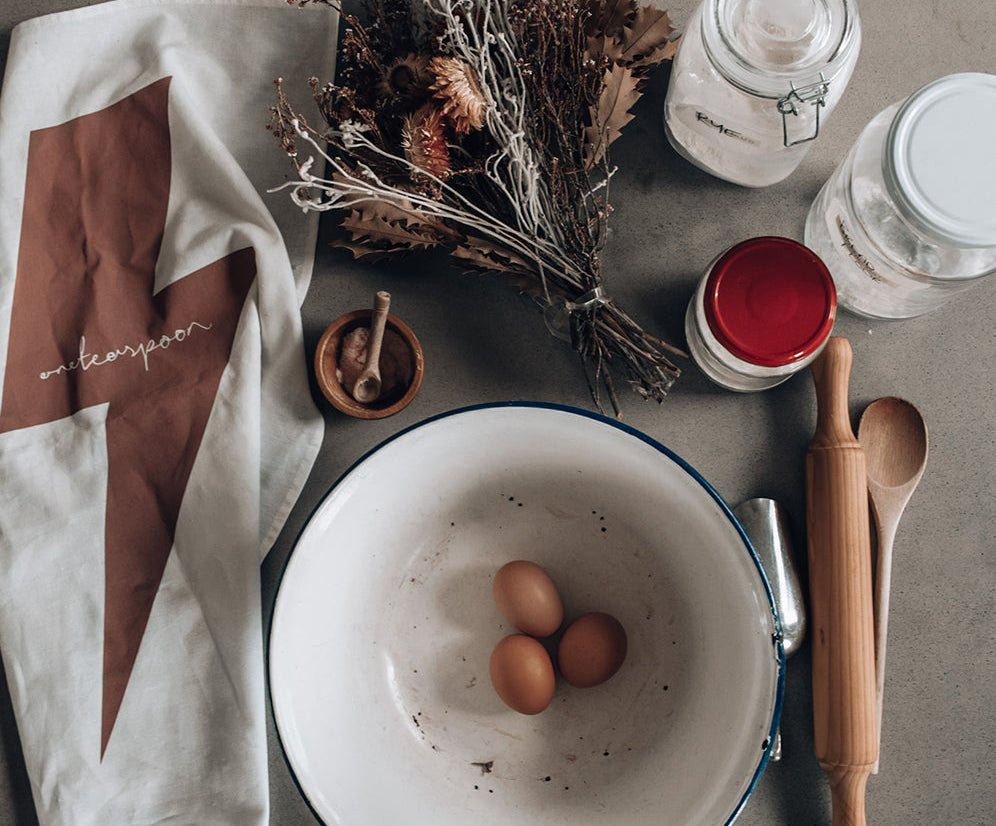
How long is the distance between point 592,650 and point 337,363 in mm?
371

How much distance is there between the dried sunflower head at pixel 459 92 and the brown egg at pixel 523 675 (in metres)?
0.47

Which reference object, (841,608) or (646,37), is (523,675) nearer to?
(841,608)

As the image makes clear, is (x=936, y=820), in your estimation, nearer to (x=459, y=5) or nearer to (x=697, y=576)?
(x=697, y=576)

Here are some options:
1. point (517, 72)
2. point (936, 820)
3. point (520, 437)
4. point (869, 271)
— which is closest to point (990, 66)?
point (869, 271)

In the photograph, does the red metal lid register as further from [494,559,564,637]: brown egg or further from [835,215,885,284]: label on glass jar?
[494,559,564,637]: brown egg

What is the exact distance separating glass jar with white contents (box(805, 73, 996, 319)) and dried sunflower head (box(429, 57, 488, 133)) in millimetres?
345

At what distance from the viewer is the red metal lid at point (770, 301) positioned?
0.70 metres

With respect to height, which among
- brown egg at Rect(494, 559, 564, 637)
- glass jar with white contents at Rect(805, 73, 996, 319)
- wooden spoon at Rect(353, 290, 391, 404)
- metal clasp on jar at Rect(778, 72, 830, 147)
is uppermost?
metal clasp on jar at Rect(778, 72, 830, 147)

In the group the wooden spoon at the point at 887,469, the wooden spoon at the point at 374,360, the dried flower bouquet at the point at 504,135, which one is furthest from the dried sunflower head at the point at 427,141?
the wooden spoon at the point at 887,469

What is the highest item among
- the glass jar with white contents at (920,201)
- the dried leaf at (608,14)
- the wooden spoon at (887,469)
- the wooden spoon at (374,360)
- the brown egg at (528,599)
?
the dried leaf at (608,14)

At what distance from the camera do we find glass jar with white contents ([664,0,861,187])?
671 millimetres

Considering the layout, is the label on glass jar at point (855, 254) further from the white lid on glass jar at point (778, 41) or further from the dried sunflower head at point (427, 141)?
the dried sunflower head at point (427, 141)

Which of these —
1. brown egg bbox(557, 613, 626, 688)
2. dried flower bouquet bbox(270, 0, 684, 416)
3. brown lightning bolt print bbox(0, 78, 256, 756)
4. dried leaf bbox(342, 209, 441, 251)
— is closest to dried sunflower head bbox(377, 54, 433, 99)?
dried flower bouquet bbox(270, 0, 684, 416)

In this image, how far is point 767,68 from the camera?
0.67 m
